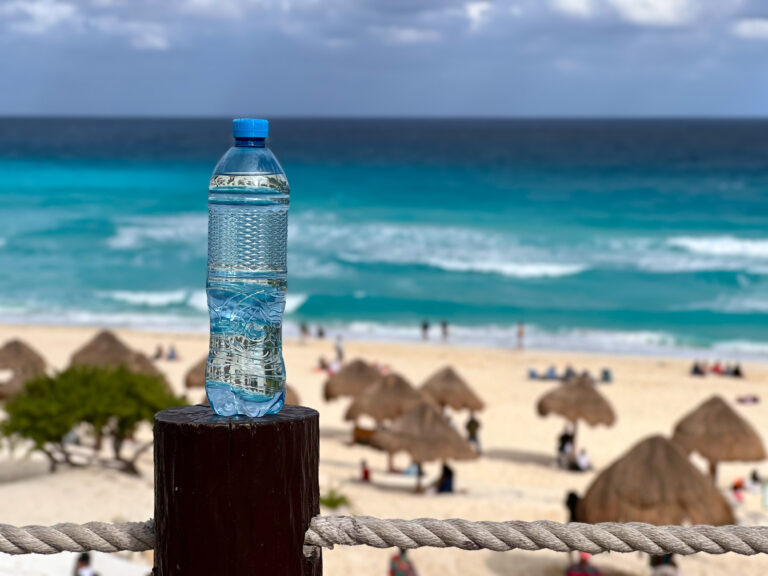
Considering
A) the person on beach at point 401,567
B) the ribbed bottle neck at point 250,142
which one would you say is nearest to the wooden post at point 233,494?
the ribbed bottle neck at point 250,142

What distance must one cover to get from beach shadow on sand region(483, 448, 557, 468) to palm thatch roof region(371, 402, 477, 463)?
381 centimetres

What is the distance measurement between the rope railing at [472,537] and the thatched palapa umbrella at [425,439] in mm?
12843

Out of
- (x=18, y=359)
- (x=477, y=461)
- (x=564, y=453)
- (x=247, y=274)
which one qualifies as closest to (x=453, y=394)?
(x=477, y=461)

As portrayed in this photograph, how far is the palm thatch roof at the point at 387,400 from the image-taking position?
1711cm

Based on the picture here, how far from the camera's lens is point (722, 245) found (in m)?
51.8

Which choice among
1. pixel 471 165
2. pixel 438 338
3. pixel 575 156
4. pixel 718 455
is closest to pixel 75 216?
pixel 438 338

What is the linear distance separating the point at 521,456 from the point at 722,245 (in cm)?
3702

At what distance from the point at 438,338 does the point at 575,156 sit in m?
82.5

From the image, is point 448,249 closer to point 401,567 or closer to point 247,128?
point 401,567

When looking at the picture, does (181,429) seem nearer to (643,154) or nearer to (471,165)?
(471,165)

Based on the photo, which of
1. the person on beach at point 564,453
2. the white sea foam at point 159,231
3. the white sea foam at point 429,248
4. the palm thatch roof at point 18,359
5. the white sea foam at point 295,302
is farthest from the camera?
the white sea foam at point 159,231

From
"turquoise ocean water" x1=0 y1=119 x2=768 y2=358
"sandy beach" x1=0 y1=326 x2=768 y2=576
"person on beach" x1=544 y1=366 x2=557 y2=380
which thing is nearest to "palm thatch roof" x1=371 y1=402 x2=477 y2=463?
"sandy beach" x1=0 y1=326 x2=768 y2=576

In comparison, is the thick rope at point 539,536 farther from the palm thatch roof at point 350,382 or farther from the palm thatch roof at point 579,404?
the palm thatch roof at point 350,382

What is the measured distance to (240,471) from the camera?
1.62m
